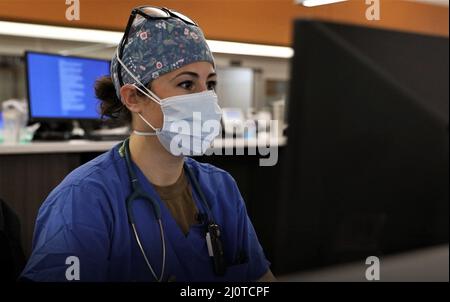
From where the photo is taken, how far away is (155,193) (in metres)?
0.85

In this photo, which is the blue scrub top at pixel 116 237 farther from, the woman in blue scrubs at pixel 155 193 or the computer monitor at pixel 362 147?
the computer monitor at pixel 362 147

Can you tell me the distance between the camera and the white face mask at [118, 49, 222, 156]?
896 millimetres

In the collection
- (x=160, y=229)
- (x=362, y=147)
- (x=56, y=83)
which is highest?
(x=56, y=83)

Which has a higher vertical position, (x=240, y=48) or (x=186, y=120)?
(x=240, y=48)

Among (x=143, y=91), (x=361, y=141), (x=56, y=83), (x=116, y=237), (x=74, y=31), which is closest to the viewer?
(x=361, y=141)

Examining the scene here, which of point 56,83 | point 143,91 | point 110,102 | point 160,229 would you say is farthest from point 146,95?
point 56,83

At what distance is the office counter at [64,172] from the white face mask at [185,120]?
9 centimetres

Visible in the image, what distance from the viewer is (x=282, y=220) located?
453mm

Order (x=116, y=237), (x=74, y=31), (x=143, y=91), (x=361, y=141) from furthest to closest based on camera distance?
(x=74, y=31)
(x=143, y=91)
(x=116, y=237)
(x=361, y=141)

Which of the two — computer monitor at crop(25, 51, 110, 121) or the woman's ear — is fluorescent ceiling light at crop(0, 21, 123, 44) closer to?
the woman's ear

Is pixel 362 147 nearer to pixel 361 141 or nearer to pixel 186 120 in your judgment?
pixel 361 141

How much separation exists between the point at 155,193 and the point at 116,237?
12 cm

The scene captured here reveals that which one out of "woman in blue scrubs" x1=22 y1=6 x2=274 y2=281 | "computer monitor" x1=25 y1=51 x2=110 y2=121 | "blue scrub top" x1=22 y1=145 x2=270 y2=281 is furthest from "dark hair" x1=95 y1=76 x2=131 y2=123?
"computer monitor" x1=25 y1=51 x2=110 y2=121

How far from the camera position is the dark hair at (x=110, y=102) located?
0.95 meters
